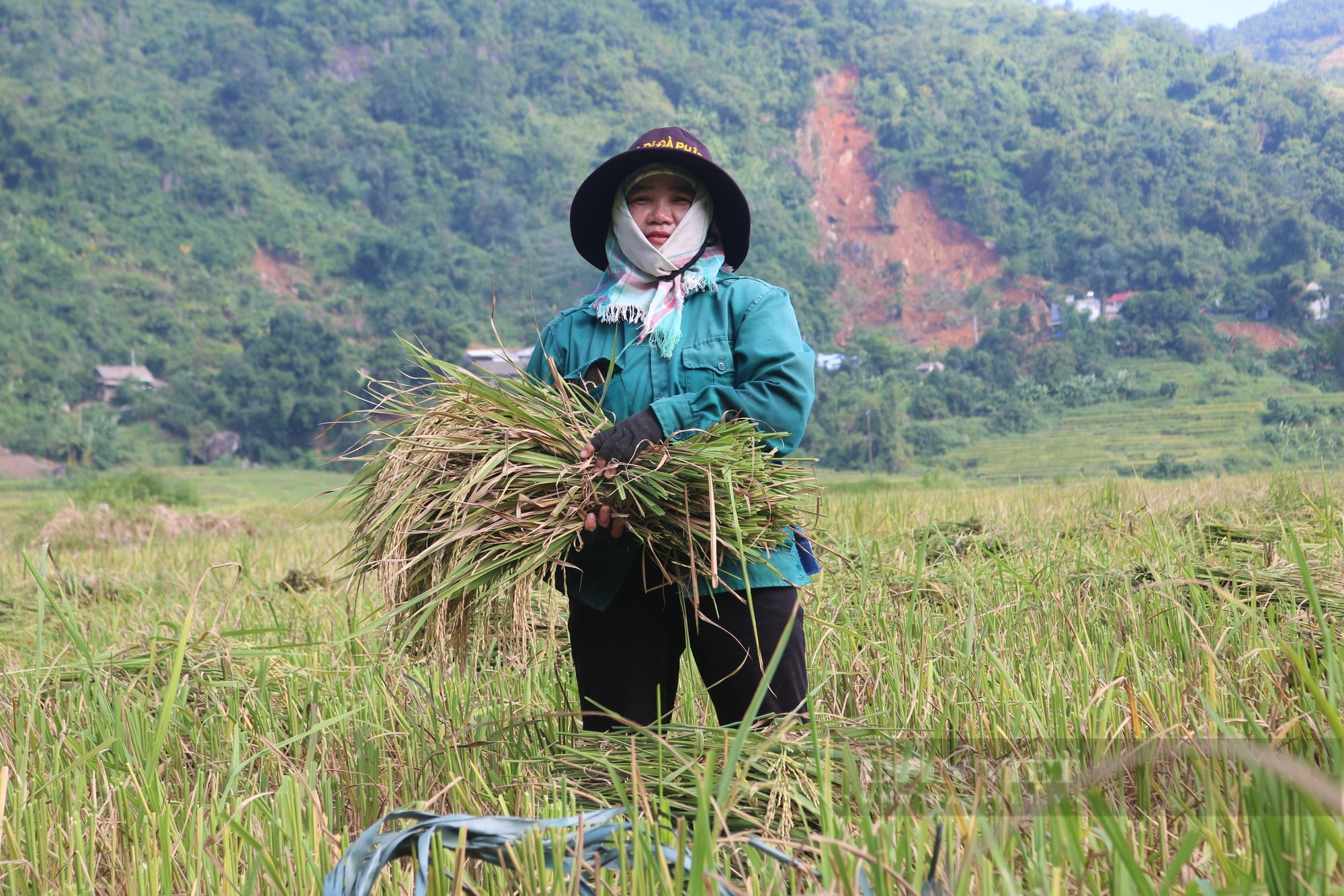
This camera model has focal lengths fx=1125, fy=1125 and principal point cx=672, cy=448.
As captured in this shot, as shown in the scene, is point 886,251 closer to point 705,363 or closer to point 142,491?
point 142,491

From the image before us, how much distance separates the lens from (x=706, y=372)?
234 cm

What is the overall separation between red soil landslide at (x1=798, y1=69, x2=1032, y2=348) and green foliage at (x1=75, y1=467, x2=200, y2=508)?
5327cm

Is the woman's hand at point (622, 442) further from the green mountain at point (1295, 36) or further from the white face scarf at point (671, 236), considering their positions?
the green mountain at point (1295, 36)

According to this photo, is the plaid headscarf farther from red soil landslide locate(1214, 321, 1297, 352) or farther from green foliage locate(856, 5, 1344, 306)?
green foliage locate(856, 5, 1344, 306)

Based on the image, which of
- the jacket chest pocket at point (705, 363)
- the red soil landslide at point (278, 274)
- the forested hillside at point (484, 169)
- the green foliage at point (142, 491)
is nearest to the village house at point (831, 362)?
the forested hillside at point (484, 169)

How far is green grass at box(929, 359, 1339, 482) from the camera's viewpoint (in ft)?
147

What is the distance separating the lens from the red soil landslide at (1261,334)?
59344 millimetres

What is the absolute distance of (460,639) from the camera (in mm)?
2162

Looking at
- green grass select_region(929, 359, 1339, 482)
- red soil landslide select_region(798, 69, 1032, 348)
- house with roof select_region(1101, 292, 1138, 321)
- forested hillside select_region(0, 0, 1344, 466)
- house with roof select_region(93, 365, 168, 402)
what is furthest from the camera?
red soil landslide select_region(798, 69, 1032, 348)

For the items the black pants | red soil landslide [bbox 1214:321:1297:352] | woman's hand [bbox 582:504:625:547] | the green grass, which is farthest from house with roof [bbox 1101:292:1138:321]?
woman's hand [bbox 582:504:625:547]

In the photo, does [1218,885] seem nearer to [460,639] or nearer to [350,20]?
[460,639]

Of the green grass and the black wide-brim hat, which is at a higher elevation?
the green grass

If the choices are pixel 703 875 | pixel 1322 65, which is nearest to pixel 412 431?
pixel 703 875

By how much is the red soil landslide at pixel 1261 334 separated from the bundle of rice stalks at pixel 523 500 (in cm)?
6468
